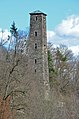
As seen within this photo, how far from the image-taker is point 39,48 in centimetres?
5094

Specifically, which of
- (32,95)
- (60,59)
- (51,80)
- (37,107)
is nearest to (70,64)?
(60,59)

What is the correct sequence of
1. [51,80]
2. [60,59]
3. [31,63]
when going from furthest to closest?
[60,59]
[51,80]
[31,63]

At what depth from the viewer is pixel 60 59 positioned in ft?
208

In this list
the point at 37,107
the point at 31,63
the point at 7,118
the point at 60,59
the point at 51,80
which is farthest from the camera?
the point at 60,59

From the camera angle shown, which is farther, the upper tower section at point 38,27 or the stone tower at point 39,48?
the upper tower section at point 38,27

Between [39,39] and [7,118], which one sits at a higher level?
[39,39]

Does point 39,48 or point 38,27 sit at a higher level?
point 38,27

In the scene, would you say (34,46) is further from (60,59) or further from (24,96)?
(24,96)

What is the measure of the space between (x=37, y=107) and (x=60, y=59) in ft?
99.1

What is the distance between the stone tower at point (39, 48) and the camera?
1975 inches

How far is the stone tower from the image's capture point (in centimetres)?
5016

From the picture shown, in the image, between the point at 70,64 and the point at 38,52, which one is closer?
the point at 38,52

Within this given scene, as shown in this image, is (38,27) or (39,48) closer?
(38,27)

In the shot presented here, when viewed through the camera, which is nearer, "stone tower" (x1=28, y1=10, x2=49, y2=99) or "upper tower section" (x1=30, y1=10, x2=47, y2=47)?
"stone tower" (x1=28, y1=10, x2=49, y2=99)
